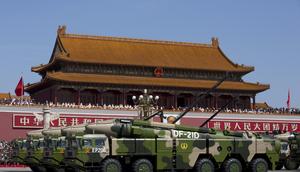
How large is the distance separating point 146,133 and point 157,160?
4.70 feet

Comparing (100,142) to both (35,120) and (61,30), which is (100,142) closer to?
(35,120)

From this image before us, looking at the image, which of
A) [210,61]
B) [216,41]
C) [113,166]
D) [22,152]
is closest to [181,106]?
[210,61]

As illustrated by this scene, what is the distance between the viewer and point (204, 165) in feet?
103

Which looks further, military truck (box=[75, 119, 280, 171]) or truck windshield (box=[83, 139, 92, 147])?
military truck (box=[75, 119, 280, 171])

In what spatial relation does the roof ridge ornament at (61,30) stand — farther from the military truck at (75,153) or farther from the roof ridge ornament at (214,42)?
the military truck at (75,153)

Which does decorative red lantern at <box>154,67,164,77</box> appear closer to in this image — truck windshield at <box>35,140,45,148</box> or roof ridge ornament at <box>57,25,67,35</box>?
roof ridge ornament at <box>57,25,67,35</box>

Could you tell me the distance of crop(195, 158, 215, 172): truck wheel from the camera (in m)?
31.3

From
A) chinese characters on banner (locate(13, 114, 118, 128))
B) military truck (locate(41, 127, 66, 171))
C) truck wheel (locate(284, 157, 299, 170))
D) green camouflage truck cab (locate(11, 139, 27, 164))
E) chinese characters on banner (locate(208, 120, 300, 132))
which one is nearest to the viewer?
military truck (locate(41, 127, 66, 171))

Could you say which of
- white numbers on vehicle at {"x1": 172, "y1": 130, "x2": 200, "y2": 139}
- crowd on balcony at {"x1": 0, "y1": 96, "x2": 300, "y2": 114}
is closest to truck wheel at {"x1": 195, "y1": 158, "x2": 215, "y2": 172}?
white numbers on vehicle at {"x1": 172, "y1": 130, "x2": 200, "y2": 139}

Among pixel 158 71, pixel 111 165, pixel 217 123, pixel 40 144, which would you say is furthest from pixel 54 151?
pixel 158 71

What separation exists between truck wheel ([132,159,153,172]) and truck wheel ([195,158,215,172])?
2630 millimetres

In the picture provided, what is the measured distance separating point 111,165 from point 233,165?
6.84 meters

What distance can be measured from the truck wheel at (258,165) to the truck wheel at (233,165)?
0.67 meters

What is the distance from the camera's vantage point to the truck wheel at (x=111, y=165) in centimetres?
2878
